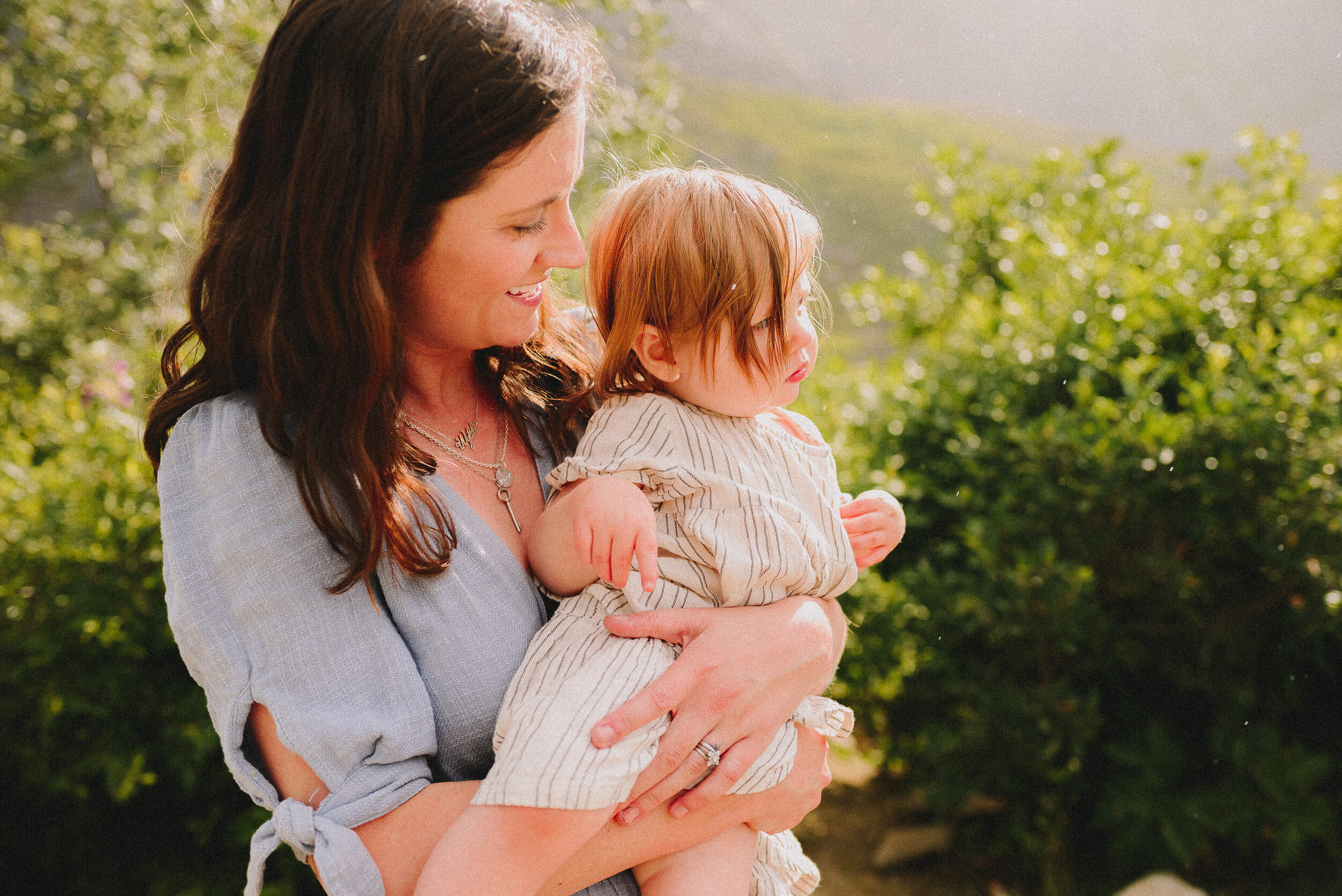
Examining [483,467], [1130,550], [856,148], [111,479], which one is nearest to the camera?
→ [483,467]

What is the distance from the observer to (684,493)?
1.55 metres

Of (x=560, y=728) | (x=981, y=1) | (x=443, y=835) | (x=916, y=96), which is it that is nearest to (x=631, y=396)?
(x=560, y=728)

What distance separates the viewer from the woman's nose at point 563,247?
5.09 ft

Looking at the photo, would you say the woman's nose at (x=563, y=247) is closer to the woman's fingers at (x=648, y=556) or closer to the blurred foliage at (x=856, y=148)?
the woman's fingers at (x=648, y=556)

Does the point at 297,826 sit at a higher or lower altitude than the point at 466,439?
lower

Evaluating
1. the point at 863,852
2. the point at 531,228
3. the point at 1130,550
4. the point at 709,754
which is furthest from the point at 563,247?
the point at 863,852

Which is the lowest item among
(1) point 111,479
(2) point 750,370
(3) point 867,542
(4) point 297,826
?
(1) point 111,479

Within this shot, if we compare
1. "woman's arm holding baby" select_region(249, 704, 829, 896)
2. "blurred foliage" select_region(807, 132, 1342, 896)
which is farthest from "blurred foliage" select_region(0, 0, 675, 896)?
"blurred foliage" select_region(807, 132, 1342, 896)

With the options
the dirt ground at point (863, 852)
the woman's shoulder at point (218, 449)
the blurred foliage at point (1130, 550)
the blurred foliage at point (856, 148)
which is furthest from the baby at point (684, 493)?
the blurred foliage at point (856, 148)

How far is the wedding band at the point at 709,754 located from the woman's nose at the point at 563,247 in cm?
79

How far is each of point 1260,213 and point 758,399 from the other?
2.78 metres

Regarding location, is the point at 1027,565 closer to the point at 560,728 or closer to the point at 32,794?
the point at 560,728

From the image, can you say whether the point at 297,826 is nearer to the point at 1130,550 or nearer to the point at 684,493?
the point at 684,493

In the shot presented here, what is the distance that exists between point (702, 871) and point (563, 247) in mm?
1031
